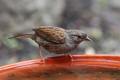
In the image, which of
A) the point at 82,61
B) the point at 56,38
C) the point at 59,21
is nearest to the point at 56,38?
the point at 56,38

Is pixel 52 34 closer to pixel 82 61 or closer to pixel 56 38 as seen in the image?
pixel 56 38

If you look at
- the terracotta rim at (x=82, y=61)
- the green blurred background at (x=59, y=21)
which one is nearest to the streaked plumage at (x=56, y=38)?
the terracotta rim at (x=82, y=61)

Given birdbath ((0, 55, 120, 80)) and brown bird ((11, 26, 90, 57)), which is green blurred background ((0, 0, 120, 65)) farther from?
birdbath ((0, 55, 120, 80))

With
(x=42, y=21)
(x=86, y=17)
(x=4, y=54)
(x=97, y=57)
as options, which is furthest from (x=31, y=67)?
(x=86, y=17)

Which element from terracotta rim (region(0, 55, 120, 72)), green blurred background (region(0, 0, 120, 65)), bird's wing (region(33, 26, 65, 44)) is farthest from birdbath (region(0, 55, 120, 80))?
green blurred background (region(0, 0, 120, 65))

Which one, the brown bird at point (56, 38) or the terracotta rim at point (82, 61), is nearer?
the terracotta rim at point (82, 61)

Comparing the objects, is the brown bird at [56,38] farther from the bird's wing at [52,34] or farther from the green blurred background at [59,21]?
the green blurred background at [59,21]

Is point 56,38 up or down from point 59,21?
down
